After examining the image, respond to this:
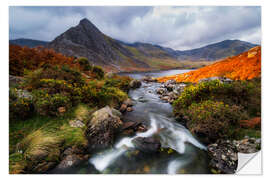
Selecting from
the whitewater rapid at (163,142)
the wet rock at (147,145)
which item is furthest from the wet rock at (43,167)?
the wet rock at (147,145)

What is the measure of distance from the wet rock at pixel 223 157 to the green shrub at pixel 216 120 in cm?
24

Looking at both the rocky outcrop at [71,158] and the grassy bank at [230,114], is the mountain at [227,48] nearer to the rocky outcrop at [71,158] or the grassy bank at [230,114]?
the grassy bank at [230,114]

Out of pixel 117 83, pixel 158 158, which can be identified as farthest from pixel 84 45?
pixel 158 158

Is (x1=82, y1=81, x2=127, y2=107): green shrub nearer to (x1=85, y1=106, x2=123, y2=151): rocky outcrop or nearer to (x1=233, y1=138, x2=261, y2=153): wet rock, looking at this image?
(x1=85, y1=106, x2=123, y2=151): rocky outcrop

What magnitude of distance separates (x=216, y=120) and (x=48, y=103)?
194 inches

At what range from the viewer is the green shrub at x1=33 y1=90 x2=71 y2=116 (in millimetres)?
3396

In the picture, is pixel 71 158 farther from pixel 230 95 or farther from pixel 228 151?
pixel 230 95

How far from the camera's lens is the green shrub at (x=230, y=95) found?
3.16 metres

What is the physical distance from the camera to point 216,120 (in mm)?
3062

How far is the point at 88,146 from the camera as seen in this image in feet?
10.1
